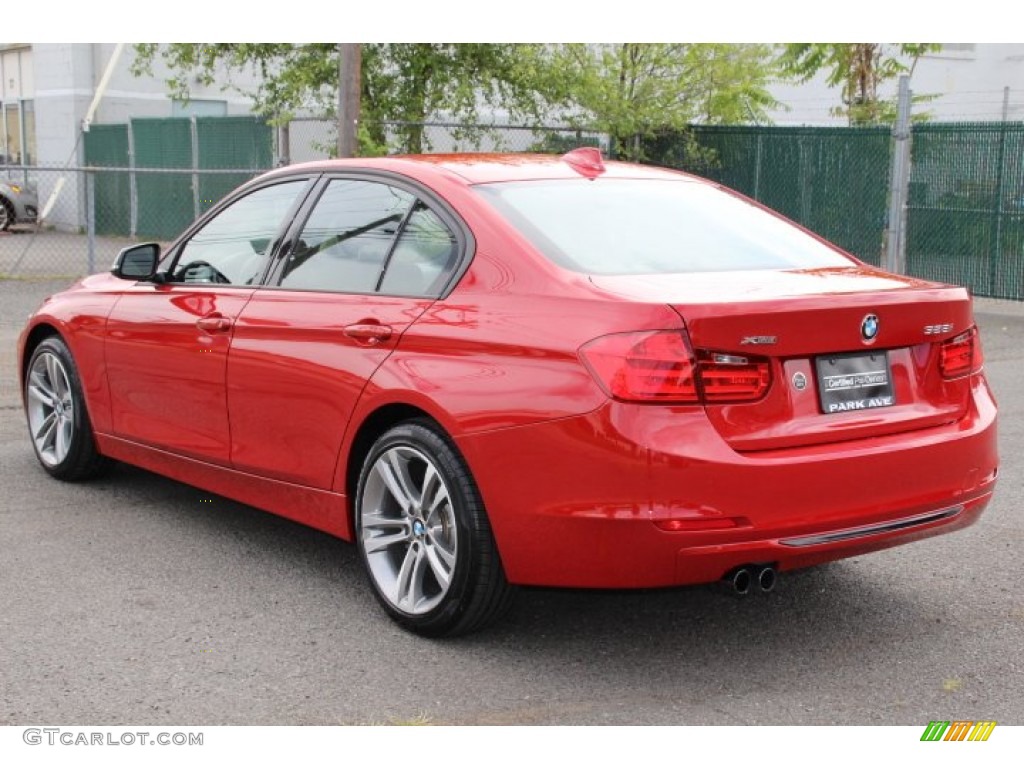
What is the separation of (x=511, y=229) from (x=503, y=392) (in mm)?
641

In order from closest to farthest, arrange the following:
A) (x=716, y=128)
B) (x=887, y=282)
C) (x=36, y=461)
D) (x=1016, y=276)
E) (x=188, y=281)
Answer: (x=887, y=282) < (x=188, y=281) < (x=36, y=461) < (x=1016, y=276) < (x=716, y=128)

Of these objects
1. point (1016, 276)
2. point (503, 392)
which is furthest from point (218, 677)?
point (1016, 276)

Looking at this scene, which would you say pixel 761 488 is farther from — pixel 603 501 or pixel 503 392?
pixel 503 392

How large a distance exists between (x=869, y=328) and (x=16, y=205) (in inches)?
946

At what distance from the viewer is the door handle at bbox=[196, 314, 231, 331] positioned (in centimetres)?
556

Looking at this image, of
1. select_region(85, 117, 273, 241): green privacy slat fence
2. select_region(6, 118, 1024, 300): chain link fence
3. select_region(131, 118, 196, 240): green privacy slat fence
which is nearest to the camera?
select_region(6, 118, 1024, 300): chain link fence

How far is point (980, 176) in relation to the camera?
52.1ft

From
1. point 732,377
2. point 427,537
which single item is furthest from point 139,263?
point 732,377

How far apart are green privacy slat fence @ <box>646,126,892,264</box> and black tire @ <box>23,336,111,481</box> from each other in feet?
39.2

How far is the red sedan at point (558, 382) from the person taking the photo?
4.02 m

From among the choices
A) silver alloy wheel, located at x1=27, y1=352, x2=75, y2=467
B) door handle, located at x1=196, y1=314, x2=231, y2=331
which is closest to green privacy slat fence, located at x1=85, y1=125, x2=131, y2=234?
silver alloy wheel, located at x1=27, y1=352, x2=75, y2=467

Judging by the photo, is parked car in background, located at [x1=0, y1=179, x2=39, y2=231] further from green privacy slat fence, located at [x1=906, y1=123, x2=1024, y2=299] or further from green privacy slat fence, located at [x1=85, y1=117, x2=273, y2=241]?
green privacy slat fence, located at [x1=906, y1=123, x2=1024, y2=299]

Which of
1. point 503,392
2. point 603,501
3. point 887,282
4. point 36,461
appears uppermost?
point 887,282

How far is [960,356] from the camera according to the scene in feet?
15.3
